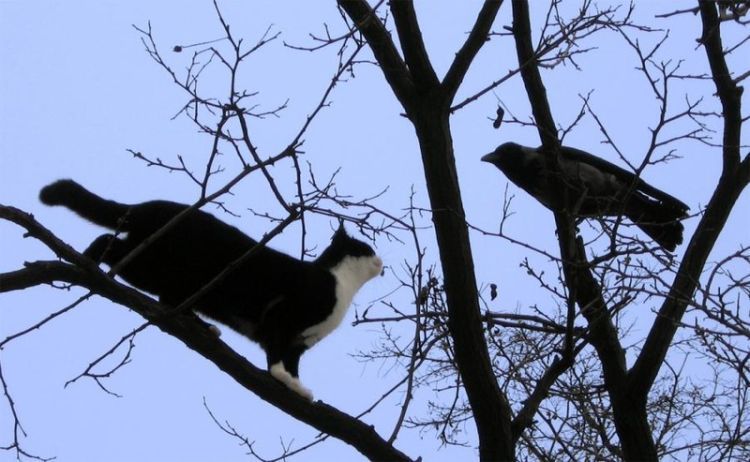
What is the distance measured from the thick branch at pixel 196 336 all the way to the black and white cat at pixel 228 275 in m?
0.32

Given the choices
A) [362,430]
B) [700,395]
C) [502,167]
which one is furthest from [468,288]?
[502,167]

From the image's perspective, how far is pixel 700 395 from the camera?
5359 millimetres

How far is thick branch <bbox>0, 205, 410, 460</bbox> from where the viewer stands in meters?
3.15

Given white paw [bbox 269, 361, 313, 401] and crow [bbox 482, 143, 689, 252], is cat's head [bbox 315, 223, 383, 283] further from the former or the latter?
crow [bbox 482, 143, 689, 252]

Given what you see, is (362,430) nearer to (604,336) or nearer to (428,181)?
(428,181)

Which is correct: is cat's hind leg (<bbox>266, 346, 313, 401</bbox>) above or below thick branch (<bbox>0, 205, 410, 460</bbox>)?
above

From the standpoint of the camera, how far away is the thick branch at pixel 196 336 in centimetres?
315

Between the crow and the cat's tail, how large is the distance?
7.38 feet

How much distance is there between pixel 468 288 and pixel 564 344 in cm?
53

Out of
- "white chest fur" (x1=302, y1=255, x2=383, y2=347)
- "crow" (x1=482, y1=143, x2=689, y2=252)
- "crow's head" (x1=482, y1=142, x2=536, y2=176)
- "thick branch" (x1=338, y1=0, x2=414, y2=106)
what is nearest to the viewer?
"thick branch" (x1=338, y1=0, x2=414, y2=106)

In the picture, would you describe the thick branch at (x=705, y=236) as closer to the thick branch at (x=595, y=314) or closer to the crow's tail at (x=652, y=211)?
the thick branch at (x=595, y=314)

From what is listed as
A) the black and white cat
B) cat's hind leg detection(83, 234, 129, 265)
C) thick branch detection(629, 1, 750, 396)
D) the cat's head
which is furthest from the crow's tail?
cat's hind leg detection(83, 234, 129, 265)

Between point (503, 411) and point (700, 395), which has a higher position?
point (700, 395)

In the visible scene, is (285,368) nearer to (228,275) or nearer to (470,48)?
(228,275)
